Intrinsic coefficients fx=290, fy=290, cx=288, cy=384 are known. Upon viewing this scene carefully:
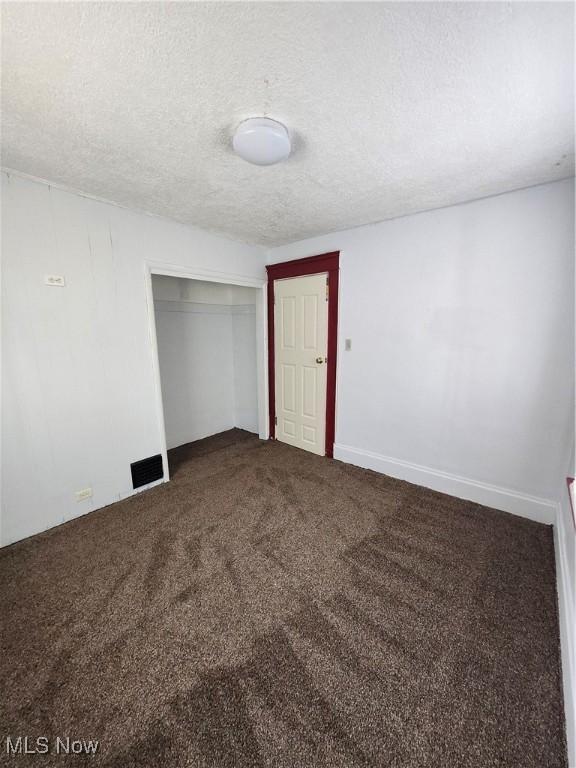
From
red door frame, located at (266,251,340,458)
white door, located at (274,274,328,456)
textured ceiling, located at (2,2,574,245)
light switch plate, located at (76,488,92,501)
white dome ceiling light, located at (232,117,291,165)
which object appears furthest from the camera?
white door, located at (274,274,328,456)

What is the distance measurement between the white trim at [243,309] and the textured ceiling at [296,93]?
0.68 meters

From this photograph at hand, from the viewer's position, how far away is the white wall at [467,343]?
1.97 m

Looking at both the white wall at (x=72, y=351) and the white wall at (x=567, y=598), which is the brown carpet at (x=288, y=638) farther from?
the white wall at (x=72, y=351)

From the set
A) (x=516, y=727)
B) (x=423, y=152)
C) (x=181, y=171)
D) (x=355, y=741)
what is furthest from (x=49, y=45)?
(x=516, y=727)

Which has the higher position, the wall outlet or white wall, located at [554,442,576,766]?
the wall outlet

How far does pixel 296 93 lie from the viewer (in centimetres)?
119

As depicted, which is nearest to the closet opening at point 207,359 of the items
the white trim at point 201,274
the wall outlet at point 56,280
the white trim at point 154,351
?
the white trim at point 201,274

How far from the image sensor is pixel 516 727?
1.06m

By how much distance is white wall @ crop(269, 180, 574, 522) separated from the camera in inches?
77.5

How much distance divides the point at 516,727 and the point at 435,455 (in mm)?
1694

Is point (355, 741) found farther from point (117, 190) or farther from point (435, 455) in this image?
point (117, 190)

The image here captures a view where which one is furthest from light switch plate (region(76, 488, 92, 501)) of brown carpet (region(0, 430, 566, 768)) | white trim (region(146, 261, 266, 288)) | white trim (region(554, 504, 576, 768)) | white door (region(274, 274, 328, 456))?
white trim (region(554, 504, 576, 768))

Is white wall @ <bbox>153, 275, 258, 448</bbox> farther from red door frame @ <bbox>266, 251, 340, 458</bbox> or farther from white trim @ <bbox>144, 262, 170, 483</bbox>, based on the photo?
white trim @ <bbox>144, 262, 170, 483</bbox>

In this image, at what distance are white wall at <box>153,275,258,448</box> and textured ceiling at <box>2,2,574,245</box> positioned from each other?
1.60 metres
